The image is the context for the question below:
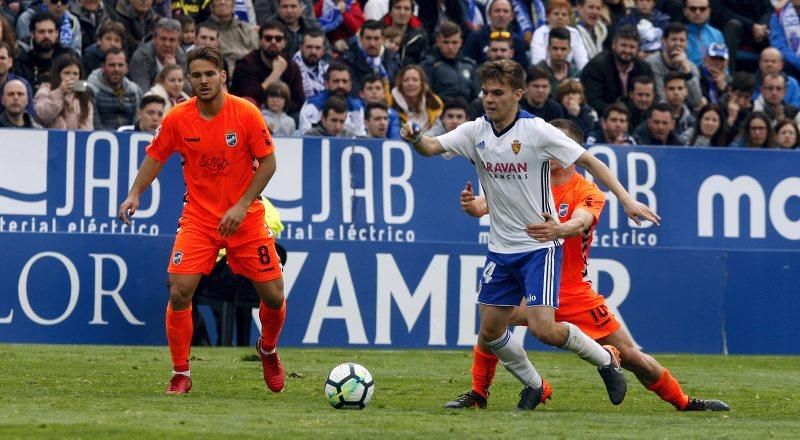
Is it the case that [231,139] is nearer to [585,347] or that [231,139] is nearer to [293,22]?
[585,347]

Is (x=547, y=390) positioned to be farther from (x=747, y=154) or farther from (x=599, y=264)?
(x=747, y=154)

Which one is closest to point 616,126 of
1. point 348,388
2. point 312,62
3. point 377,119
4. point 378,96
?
point 378,96

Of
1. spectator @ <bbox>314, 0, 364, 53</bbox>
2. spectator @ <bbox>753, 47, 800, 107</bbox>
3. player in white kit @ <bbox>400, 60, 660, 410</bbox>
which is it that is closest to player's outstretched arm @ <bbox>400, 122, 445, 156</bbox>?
player in white kit @ <bbox>400, 60, 660, 410</bbox>

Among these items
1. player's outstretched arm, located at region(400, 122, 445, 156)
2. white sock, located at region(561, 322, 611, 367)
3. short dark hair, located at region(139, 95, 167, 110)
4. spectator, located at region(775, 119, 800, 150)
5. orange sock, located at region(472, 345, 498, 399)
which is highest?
short dark hair, located at region(139, 95, 167, 110)

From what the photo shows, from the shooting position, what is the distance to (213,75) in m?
10.6

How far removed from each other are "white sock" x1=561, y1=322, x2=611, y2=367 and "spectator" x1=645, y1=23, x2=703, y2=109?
11.0 metres

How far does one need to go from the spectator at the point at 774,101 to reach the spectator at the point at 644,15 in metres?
1.91

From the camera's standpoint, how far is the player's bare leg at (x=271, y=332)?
11016mm

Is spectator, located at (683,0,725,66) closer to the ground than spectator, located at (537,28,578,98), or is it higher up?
higher up

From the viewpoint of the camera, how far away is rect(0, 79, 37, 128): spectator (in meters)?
16.4

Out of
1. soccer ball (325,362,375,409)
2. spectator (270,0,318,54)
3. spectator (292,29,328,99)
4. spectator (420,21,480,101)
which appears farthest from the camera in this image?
spectator (270,0,318,54)

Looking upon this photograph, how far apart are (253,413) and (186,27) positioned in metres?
9.81

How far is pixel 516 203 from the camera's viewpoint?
991 centimetres

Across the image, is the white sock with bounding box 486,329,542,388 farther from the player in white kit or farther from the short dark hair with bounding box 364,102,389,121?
the short dark hair with bounding box 364,102,389,121
